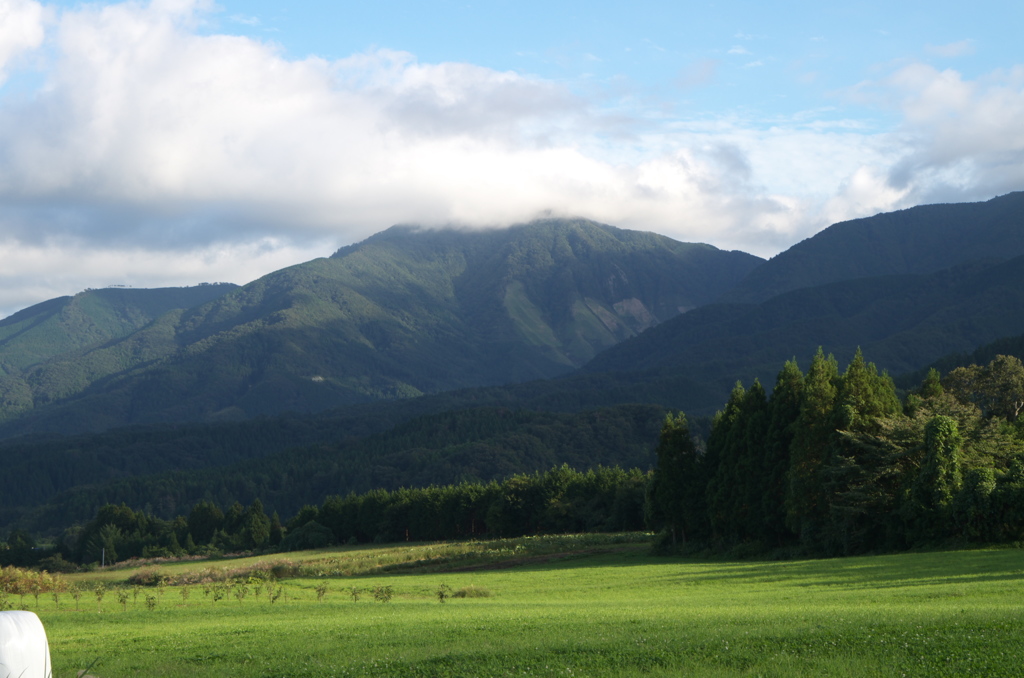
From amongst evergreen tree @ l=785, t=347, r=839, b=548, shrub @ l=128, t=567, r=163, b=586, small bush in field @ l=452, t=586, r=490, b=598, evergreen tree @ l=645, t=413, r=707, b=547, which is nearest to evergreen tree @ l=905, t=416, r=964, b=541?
evergreen tree @ l=785, t=347, r=839, b=548

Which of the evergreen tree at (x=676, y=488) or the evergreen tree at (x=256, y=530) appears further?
the evergreen tree at (x=256, y=530)

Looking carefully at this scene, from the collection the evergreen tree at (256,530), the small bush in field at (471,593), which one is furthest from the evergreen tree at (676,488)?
the evergreen tree at (256,530)

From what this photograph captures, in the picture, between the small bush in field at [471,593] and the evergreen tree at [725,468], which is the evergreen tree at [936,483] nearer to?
the evergreen tree at [725,468]

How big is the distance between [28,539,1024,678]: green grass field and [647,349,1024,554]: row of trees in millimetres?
6276

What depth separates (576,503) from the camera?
107 metres

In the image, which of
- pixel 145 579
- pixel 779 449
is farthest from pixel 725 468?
pixel 145 579

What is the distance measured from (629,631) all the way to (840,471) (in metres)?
36.4

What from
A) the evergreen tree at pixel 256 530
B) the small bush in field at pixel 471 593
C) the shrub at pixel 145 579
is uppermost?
the small bush in field at pixel 471 593

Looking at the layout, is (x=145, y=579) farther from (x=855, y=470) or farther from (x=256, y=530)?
(x=855, y=470)

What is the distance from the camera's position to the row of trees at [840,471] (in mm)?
48812

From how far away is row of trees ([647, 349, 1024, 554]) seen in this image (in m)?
48.8

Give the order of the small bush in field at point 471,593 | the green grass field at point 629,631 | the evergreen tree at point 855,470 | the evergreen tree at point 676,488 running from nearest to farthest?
the green grass field at point 629,631 < the small bush in field at point 471,593 < the evergreen tree at point 855,470 < the evergreen tree at point 676,488

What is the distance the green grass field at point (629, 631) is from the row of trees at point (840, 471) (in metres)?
6.28

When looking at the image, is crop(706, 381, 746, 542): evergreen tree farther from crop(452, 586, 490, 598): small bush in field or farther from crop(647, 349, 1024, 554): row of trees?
crop(452, 586, 490, 598): small bush in field
